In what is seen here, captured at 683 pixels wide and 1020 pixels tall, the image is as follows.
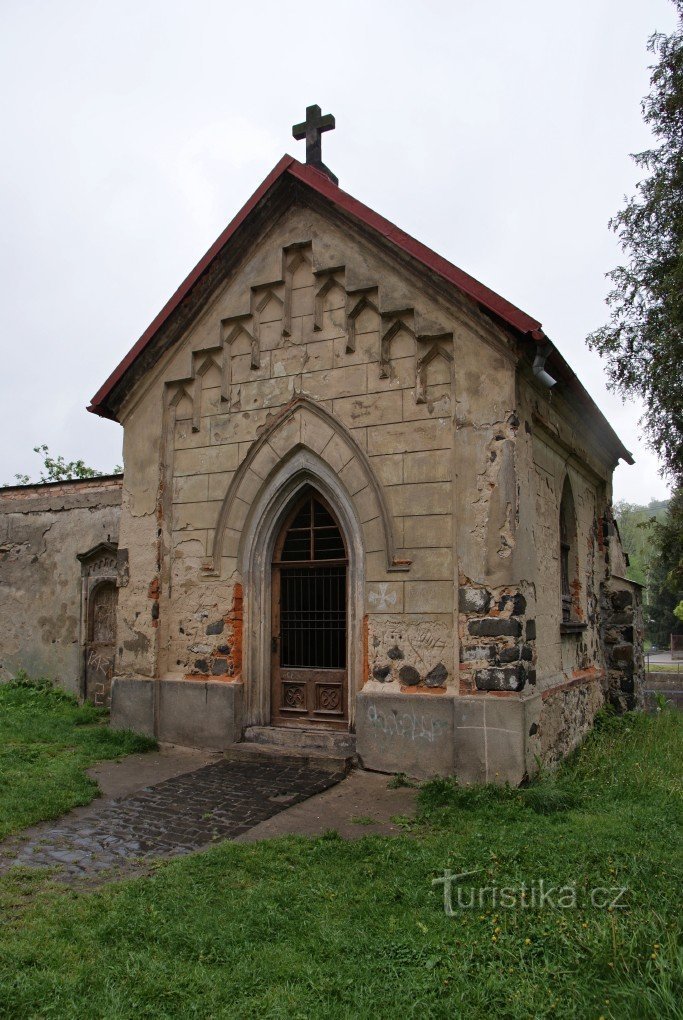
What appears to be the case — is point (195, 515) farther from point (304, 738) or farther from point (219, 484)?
point (304, 738)

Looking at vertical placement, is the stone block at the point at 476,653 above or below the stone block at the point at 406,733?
above

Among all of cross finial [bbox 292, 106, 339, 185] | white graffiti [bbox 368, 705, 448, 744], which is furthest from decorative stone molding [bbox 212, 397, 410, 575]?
cross finial [bbox 292, 106, 339, 185]

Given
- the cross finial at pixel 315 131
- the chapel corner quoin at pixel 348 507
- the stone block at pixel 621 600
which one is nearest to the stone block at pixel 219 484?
the chapel corner quoin at pixel 348 507

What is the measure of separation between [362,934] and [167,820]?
2605 mm

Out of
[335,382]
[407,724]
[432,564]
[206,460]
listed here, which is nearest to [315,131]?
[335,382]

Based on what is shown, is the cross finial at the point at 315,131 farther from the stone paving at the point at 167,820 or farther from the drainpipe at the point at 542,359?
the stone paving at the point at 167,820

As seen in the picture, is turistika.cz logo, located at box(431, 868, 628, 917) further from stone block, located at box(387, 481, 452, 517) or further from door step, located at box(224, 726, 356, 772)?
stone block, located at box(387, 481, 452, 517)

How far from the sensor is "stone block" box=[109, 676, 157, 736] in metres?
8.94

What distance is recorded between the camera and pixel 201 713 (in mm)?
8617

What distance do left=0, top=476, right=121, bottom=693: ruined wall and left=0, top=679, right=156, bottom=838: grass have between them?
19.7 inches

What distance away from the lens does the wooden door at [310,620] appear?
841 cm

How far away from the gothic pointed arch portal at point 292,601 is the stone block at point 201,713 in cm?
20

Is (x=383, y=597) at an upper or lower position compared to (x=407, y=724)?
upper

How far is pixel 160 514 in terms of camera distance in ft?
30.3
